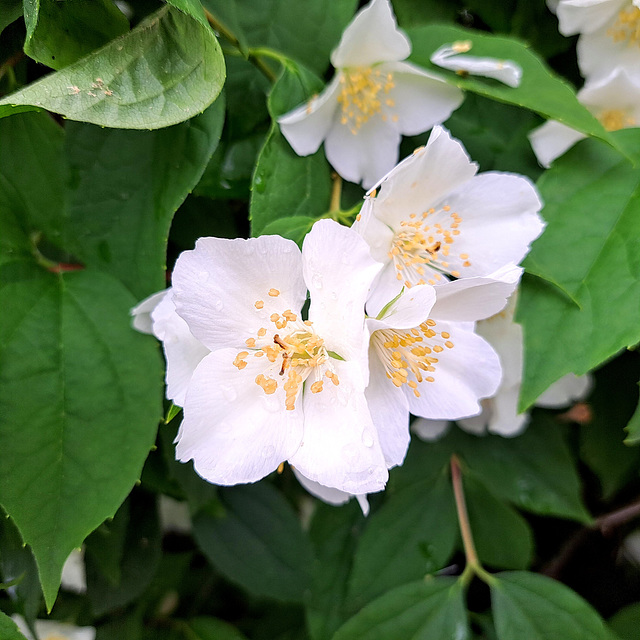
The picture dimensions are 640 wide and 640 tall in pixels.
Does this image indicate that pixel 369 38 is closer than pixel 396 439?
No

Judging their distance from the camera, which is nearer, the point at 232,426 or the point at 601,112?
the point at 232,426

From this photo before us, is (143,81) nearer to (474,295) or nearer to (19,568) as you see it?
(474,295)

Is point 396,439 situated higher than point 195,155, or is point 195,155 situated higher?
Result: point 195,155

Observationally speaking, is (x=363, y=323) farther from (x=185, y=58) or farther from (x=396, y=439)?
(x=185, y=58)

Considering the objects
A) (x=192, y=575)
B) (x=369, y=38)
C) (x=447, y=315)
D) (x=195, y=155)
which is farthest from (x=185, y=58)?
(x=192, y=575)

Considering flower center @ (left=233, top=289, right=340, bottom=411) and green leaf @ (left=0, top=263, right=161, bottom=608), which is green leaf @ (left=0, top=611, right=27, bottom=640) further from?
flower center @ (left=233, top=289, right=340, bottom=411)

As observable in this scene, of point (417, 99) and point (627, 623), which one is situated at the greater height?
point (417, 99)

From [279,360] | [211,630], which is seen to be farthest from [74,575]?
[279,360]
